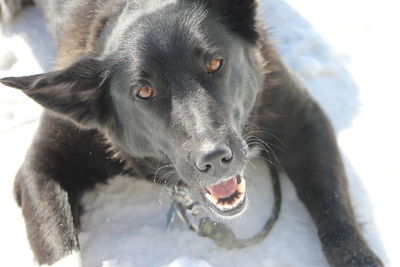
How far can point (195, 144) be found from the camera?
2.60 metres

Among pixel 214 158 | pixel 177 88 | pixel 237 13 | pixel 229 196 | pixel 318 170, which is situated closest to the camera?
pixel 214 158

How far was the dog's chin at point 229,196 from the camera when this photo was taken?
9.35 ft

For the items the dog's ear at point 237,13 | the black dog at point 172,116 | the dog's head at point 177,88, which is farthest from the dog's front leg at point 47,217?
the dog's ear at point 237,13

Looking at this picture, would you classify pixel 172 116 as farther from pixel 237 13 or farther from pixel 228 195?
pixel 237 13

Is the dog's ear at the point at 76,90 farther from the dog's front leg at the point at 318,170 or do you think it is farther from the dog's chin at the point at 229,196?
the dog's front leg at the point at 318,170

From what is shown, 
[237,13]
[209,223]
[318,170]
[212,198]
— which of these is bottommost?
[209,223]

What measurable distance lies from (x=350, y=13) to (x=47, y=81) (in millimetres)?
2744

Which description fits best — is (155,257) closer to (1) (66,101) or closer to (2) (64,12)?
(1) (66,101)

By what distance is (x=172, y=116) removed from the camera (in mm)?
2697

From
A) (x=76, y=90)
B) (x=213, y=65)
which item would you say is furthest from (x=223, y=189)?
(x=76, y=90)

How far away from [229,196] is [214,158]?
414mm

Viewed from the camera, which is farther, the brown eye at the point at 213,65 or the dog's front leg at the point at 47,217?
the dog's front leg at the point at 47,217

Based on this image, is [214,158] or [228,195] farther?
[228,195]

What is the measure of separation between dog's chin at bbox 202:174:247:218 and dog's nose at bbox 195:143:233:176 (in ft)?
0.86
